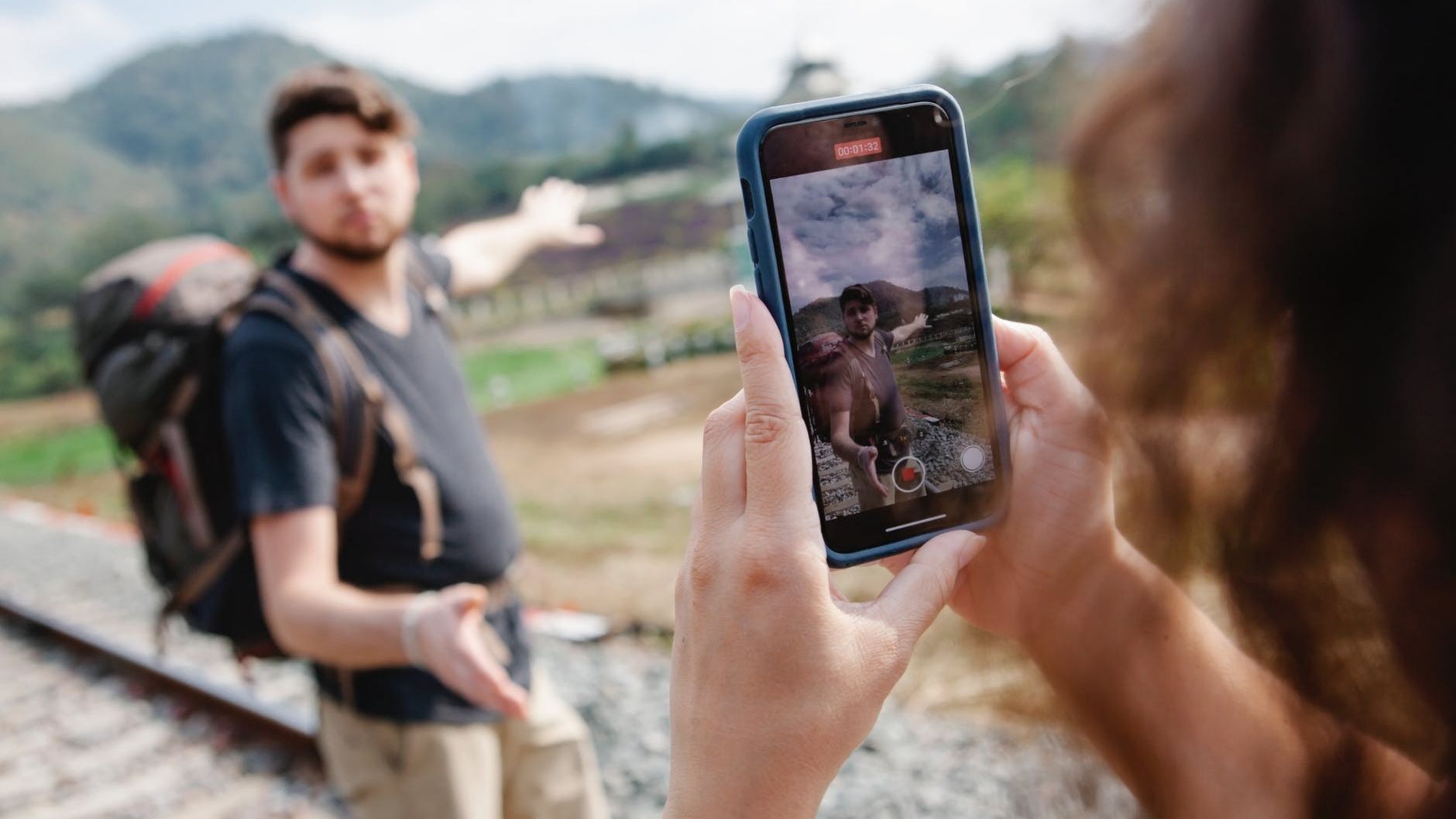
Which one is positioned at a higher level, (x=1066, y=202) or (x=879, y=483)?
(x=1066, y=202)

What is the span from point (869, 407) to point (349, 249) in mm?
2014

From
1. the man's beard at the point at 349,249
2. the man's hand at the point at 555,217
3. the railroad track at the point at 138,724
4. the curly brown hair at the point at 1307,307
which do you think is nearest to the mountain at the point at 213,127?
the railroad track at the point at 138,724

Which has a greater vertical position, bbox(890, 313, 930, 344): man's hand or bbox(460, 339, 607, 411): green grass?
bbox(890, 313, 930, 344): man's hand

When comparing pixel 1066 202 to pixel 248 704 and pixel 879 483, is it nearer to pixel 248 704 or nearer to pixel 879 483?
pixel 879 483

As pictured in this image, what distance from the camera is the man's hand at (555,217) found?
4164mm

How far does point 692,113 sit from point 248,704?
124 m

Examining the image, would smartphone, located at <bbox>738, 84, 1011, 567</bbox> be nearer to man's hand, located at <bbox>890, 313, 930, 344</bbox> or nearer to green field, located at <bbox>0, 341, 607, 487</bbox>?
man's hand, located at <bbox>890, 313, 930, 344</bbox>

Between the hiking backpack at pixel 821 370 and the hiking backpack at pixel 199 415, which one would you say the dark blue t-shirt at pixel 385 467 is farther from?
the hiking backpack at pixel 821 370

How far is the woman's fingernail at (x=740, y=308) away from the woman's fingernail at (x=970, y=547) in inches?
16.0

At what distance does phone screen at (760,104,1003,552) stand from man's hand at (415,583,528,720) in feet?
4.09

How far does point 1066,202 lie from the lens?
0.98 meters

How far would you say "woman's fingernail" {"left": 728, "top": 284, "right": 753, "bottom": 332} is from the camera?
113 cm

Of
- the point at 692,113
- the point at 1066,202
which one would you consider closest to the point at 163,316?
the point at 1066,202

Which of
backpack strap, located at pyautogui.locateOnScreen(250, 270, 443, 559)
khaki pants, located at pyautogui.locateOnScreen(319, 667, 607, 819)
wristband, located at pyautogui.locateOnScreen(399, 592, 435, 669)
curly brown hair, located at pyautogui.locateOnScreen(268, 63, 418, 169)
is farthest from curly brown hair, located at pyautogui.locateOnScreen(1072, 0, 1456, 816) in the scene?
curly brown hair, located at pyautogui.locateOnScreen(268, 63, 418, 169)
